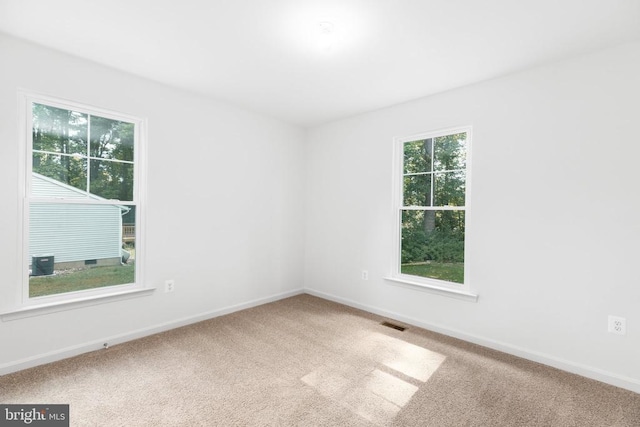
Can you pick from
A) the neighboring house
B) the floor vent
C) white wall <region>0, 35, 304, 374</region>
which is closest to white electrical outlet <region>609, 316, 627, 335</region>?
the floor vent

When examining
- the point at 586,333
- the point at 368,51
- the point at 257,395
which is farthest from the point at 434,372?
the point at 368,51

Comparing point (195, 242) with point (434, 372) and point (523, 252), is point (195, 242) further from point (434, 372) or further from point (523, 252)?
point (523, 252)

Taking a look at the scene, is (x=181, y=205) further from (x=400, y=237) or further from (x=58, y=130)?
(x=400, y=237)

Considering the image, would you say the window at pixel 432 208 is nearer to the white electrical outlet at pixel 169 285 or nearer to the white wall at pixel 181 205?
the white wall at pixel 181 205

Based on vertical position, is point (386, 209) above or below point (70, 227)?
above

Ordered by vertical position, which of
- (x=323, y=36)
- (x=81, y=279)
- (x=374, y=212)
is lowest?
(x=81, y=279)

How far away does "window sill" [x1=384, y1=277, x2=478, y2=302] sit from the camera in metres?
2.97

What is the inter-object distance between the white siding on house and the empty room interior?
2cm

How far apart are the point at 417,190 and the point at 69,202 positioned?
11.1 feet

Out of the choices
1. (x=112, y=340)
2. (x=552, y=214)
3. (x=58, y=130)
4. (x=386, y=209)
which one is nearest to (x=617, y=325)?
(x=552, y=214)

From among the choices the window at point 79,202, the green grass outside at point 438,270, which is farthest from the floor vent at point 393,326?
the window at point 79,202

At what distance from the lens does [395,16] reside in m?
2.00

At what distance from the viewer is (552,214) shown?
2.54m

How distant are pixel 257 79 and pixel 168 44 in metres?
0.83
